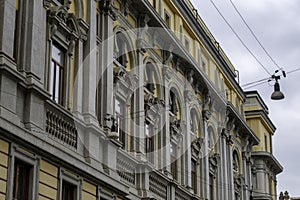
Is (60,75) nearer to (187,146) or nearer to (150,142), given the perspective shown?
(150,142)

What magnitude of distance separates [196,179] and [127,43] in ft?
33.4

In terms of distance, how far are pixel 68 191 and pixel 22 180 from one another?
287 cm

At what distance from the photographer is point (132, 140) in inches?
1146

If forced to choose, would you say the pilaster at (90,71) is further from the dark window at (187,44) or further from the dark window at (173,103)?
the dark window at (187,44)

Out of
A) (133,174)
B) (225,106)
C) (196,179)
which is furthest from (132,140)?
(225,106)

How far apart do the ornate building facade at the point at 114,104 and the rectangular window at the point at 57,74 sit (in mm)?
36

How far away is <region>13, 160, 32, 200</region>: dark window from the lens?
20016mm

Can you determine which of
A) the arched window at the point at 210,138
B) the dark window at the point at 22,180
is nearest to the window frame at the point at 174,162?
the arched window at the point at 210,138

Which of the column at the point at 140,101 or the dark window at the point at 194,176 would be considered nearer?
the column at the point at 140,101

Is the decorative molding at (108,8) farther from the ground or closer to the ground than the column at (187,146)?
farther from the ground

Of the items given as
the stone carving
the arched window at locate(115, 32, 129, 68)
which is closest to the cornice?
the stone carving

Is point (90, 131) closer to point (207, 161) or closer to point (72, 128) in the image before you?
point (72, 128)

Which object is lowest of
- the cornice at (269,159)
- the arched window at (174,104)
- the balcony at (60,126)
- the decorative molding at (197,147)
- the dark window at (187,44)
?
the balcony at (60,126)

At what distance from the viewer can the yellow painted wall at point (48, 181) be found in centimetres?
2094
